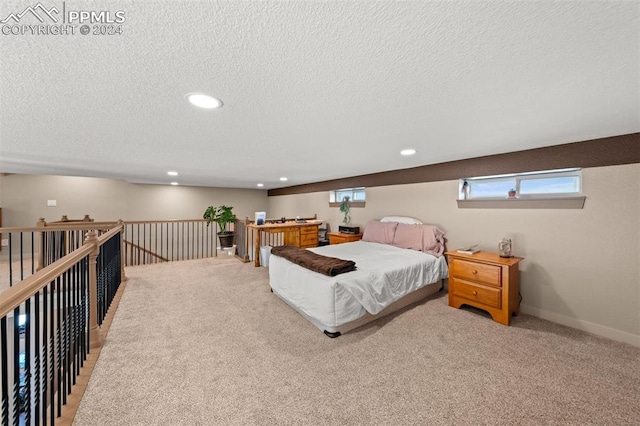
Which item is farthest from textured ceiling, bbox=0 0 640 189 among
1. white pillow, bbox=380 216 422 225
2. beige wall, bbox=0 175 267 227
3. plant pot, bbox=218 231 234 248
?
beige wall, bbox=0 175 267 227

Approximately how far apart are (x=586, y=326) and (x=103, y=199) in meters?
9.72

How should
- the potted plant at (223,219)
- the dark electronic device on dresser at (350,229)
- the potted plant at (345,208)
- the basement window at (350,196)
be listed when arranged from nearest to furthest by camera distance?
1. the dark electronic device on dresser at (350,229)
2. the basement window at (350,196)
3. the potted plant at (345,208)
4. the potted plant at (223,219)

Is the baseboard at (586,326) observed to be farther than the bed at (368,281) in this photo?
No

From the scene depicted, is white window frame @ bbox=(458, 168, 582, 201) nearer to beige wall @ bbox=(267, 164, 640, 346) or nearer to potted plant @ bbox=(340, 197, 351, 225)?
beige wall @ bbox=(267, 164, 640, 346)

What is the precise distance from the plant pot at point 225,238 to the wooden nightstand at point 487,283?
483 cm

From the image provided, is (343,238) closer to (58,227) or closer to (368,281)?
(368,281)

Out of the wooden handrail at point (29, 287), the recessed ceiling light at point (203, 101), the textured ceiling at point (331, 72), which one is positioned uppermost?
the recessed ceiling light at point (203, 101)

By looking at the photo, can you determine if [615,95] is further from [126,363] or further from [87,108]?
[126,363]

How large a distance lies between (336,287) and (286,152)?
172 centimetres

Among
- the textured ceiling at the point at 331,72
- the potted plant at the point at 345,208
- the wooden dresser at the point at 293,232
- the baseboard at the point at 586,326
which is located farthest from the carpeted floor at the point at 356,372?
the potted plant at the point at 345,208

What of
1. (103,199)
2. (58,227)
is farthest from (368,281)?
(103,199)

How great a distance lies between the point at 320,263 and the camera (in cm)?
257

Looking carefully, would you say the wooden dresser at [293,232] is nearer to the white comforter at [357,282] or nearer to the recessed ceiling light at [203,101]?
the white comforter at [357,282]

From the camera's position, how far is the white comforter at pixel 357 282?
7.53ft
